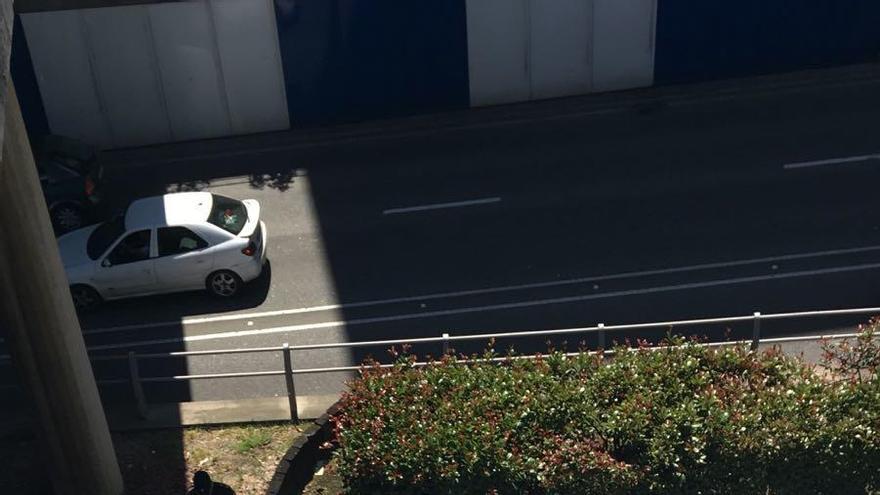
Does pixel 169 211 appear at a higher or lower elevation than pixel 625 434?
higher

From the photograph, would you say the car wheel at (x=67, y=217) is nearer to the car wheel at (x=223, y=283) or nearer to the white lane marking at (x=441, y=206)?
the car wheel at (x=223, y=283)

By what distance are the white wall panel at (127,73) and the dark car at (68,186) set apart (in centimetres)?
301

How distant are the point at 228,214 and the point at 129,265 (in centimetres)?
178

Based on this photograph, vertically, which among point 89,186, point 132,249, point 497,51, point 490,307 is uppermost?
point 497,51

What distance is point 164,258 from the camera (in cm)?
1580

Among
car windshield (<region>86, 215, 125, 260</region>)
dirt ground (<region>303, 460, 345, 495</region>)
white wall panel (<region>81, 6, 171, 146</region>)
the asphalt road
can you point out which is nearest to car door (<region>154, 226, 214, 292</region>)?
the asphalt road

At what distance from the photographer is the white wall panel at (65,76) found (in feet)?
68.8

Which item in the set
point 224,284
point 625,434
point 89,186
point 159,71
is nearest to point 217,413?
point 224,284

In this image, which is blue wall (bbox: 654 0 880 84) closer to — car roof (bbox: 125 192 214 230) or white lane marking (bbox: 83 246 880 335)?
white lane marking (bbox: 83 246 880 335)

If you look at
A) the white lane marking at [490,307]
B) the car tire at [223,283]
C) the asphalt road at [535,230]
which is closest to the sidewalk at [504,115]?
the asphalt road at [535,230]

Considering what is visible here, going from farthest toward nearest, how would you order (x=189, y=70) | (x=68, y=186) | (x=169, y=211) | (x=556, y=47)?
(x=556, y=47), (x=189, y=70), (x=68, y=186), (x=169, y=211)

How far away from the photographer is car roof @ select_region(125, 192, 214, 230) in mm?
15969

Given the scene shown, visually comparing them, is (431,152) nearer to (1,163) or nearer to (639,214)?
(639,214)

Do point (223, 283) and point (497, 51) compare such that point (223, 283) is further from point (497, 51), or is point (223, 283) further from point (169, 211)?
point (497, 51)
